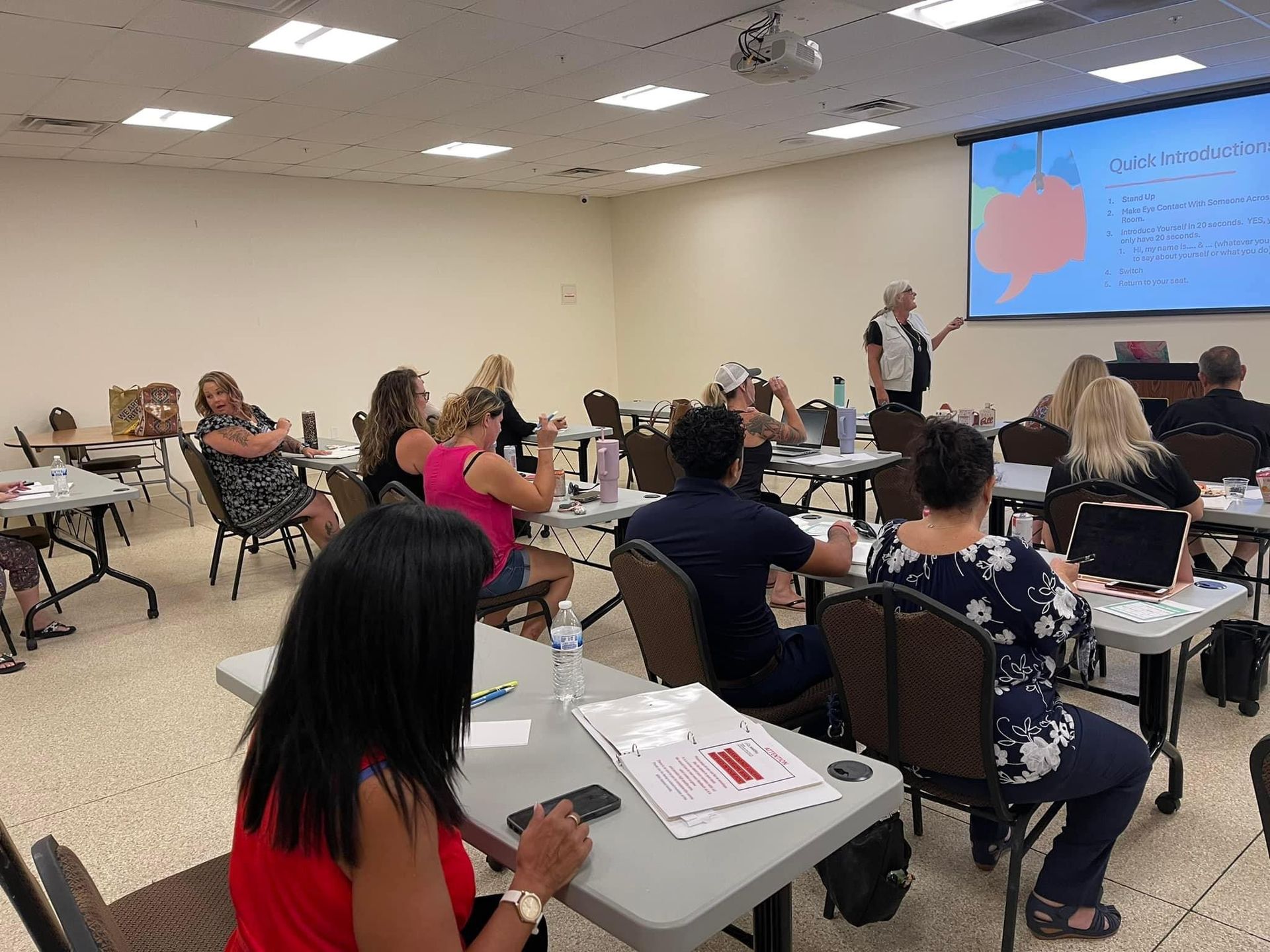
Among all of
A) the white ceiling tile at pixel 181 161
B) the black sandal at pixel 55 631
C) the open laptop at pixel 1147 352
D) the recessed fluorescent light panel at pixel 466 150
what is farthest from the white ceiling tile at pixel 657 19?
the white ceiling tile at pixel 181 161

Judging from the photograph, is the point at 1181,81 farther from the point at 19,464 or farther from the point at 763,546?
the point at 19,464

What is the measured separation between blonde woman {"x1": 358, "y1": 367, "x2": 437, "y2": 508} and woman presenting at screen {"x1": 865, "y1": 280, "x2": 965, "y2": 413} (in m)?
3.63

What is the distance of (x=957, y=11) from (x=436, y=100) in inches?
133

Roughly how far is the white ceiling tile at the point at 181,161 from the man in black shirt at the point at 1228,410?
7790 mm

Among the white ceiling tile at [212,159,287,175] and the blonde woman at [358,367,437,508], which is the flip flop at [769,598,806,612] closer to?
the blonde woman at [358,367,437,508]

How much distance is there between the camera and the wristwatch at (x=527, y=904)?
124cm

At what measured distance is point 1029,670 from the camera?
6.57ft

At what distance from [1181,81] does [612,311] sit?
714 centimetres

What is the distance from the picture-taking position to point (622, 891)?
1245 mm

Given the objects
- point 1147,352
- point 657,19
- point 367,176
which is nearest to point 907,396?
point 1147,352

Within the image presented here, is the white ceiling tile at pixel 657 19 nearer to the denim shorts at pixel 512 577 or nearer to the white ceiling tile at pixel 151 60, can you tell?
the white ceiling tile at pixel 151 60

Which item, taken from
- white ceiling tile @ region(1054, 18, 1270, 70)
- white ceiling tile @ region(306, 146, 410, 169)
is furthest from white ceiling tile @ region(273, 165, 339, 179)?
white ceiling tile @ region(1054, 18, 1270, 70)

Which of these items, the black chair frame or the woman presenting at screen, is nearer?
the black chair frame

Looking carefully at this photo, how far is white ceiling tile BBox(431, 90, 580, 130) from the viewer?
6.46 m
